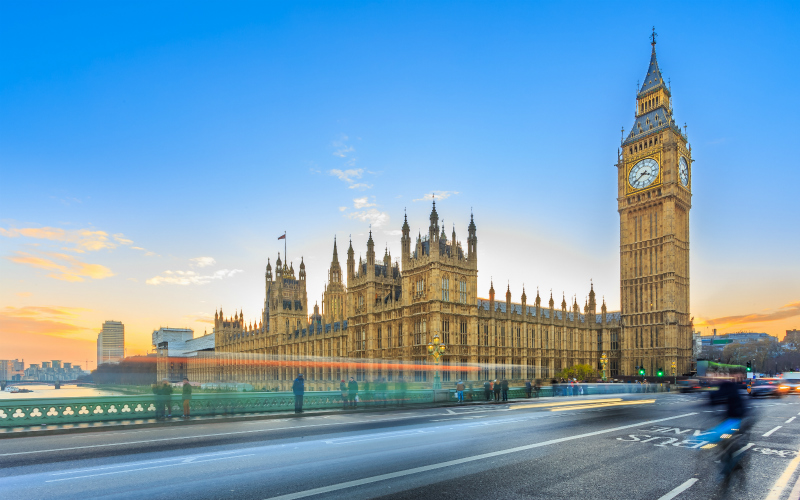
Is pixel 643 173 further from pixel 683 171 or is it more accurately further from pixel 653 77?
pixel 653 77

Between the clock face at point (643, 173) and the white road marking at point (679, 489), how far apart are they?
82415 millimetres

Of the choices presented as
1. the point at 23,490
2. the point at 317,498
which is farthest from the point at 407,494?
the point at 23,490

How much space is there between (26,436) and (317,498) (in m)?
14.8

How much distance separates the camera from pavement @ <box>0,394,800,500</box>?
930 cm

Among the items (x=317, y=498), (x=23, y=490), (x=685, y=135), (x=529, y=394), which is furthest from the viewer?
(x=685, y=135)

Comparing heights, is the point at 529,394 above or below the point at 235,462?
below

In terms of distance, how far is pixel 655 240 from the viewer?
269 feet

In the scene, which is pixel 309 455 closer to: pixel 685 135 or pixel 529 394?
pixel 529 394

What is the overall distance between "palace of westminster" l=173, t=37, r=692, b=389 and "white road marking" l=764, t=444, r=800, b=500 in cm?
3993

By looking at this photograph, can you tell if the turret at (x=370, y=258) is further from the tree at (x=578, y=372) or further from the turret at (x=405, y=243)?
the tree at (x=578, y=372)

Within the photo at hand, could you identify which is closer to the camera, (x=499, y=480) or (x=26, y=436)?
(x=499, y=480)

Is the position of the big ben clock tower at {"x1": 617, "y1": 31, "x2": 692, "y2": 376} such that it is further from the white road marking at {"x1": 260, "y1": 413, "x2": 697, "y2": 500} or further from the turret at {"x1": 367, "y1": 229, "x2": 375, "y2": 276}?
the white road marking at {"x1": 260, "y1": 413, "x2": 697, "y2": 500}

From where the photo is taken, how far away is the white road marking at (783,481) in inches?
358

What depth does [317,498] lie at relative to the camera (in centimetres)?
869
